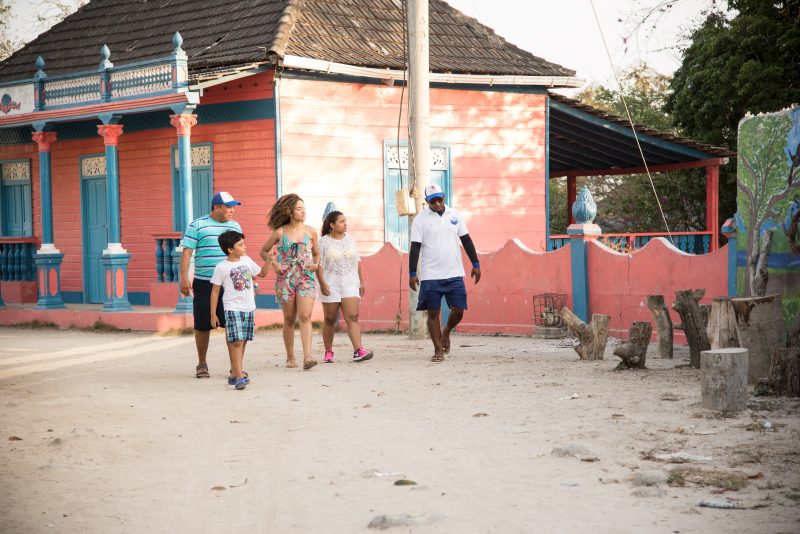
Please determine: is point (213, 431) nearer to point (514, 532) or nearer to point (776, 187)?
point (514, 532)

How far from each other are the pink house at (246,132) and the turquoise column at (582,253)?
333 cm

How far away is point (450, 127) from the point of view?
719 inches

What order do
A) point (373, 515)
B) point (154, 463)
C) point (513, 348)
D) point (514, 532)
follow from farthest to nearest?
point (513, 348) → point (154, 463) → point (373, 515) → point (514, 532)

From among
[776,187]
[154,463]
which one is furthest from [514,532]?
[776,187]

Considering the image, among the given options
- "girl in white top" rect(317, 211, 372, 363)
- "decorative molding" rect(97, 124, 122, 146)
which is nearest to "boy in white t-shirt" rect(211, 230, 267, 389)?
"girl in white top" rect(317, 211, 372, 363)

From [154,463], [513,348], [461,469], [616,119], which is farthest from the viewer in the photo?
[616,119]

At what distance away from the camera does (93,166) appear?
62.6 ft

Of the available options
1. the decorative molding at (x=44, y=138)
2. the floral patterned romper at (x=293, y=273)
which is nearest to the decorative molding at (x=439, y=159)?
the decorative molding at (x=44, y=138)

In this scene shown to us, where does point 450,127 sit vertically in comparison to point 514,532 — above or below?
above

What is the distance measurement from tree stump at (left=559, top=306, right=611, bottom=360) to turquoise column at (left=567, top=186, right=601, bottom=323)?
2.66 m

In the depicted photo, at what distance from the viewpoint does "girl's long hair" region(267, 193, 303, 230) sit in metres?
10.5

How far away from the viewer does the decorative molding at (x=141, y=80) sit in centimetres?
1556

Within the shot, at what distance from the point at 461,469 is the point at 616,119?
574 inches

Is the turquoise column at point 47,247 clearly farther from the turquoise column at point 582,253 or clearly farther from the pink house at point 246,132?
the turquoise column at point 582,253
